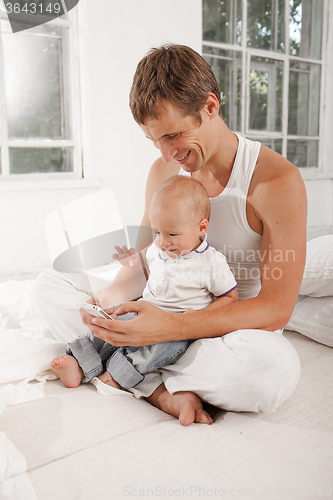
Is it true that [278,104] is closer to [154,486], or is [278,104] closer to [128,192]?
[128,192]

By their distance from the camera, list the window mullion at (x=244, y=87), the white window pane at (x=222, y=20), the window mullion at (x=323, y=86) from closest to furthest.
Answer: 1. the white window pane at (x=222, y=20)
2. the window mullion at (x=244, y=87)
3. the window mullion at (x=323, y=86)

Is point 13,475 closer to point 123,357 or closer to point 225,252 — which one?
point 123,357

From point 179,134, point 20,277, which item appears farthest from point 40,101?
point 179,134

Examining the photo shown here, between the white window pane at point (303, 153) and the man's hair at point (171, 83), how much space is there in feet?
11.5

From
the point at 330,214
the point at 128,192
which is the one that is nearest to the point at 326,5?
the point at 330,214

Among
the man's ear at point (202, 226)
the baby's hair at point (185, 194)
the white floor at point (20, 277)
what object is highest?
the baby's hair at point (185, 194)

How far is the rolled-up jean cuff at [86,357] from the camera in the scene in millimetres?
1111

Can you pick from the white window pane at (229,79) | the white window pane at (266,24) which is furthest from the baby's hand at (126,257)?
the white window pane at (266,24)

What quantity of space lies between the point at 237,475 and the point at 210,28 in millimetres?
3802

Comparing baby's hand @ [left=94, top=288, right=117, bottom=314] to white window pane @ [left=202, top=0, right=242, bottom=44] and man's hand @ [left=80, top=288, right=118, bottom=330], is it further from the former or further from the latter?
white window pane @ [left=202, top=0, right=242, bottom=44]

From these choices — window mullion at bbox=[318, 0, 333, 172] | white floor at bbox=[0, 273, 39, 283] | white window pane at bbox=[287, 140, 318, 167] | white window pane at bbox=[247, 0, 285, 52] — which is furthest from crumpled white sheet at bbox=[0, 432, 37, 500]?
window mullion at bbox=[318, 0, 333, 172]

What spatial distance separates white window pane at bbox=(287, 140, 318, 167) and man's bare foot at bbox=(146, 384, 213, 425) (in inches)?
148

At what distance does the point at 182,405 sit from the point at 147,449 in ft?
0.58

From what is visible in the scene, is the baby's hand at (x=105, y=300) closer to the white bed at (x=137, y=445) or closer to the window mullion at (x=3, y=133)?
the white bed at (x=137, y=445)
